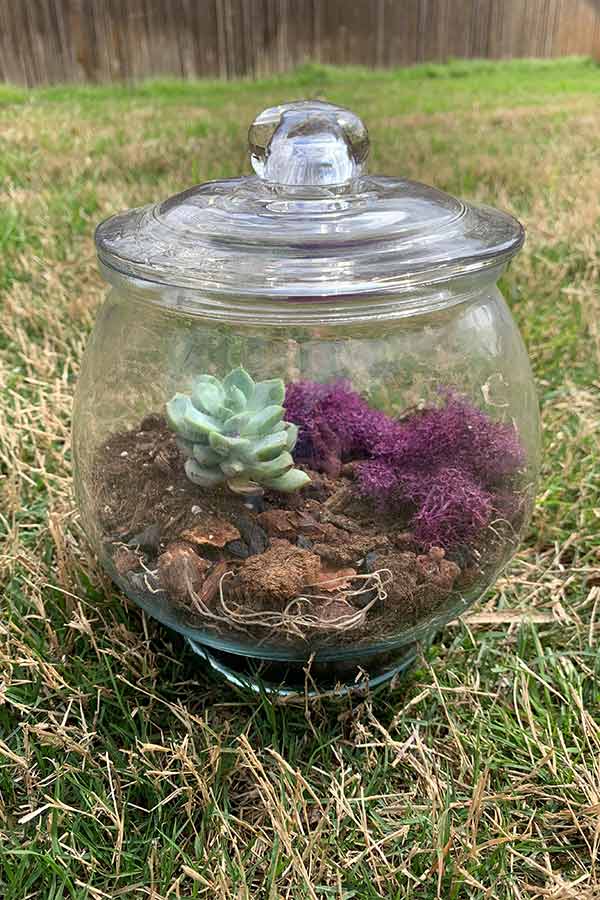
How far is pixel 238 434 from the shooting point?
88 centimetres

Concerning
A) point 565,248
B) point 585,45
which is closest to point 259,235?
point 565,248

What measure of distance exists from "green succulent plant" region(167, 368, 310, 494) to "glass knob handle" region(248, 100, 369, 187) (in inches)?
9.4

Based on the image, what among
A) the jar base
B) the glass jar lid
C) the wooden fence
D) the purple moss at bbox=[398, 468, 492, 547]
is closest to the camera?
the glass jar lid

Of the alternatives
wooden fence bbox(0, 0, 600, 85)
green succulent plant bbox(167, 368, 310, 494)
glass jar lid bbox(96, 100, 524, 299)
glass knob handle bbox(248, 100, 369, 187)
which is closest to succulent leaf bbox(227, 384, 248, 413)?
green succulent plant bbox(167, 368, 310, 494)

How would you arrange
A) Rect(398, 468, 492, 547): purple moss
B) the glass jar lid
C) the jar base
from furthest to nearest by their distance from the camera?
the jar base → Rect(398, 468, 492, 547): purple moss → the glass jar lid

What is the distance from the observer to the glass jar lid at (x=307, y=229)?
0.81 metres

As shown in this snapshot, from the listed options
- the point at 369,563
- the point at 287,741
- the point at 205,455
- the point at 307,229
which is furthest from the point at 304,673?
the point at 307,229

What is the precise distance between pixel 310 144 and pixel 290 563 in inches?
18.4

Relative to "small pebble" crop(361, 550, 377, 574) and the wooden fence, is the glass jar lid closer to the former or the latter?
"small pebble" crop(361, 550, 377, 574)

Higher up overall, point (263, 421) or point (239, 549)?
point (263, 421)

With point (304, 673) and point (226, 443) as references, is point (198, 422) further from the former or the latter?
point (304, 673)

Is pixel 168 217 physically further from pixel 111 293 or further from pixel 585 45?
pixel 585 45

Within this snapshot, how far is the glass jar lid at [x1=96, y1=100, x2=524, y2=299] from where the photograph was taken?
2.64 feet

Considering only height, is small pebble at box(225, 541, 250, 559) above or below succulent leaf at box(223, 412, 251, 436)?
below
